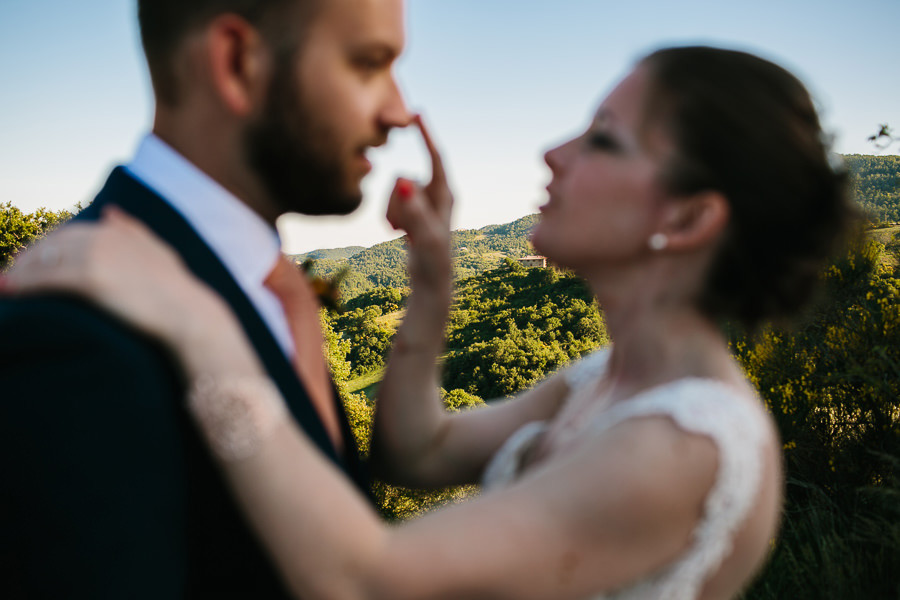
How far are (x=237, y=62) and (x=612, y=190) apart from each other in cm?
108

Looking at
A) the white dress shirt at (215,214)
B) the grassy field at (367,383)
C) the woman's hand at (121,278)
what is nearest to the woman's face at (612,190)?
the white dress shirt at (215,214)

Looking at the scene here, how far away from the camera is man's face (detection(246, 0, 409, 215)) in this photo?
52.8 inches

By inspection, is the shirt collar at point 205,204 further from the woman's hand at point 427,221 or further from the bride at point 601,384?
the woman's hand at point 427,221

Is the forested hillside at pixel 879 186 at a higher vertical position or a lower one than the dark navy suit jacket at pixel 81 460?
lower

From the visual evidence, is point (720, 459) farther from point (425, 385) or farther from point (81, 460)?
point (81, 460)

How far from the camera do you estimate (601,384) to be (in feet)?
6.80

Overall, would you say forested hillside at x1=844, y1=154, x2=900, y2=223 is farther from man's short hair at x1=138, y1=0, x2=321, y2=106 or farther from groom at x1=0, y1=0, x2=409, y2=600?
man's short hair at x1=138, y1=0, x2=321, y2=106

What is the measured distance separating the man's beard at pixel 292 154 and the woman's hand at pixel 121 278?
36cm

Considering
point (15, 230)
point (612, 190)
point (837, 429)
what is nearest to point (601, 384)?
point (612, 190)

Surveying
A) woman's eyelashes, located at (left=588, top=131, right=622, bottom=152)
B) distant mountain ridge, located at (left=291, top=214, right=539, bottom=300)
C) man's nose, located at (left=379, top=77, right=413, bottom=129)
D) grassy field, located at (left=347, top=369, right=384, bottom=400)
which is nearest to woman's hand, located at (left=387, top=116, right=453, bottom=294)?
man's nose, located at (left=379, top=77, right=413, bottom=129)

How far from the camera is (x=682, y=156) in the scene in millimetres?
1685

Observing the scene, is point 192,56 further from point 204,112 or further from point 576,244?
point 576,244

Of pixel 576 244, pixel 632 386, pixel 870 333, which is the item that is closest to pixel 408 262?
pixel 576 244

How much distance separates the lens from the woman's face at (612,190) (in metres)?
1.73
